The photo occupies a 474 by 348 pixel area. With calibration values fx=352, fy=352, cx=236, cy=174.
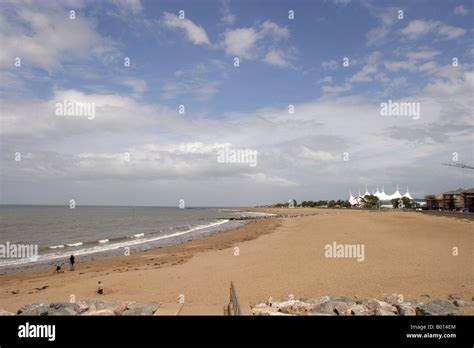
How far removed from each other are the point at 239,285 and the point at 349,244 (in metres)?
16.0

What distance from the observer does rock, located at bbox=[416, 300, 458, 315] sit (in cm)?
976

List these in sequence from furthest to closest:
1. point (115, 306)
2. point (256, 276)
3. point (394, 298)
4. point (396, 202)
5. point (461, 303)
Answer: point (396, 202) → point (256, 276) → point (394, 298) → point (461, 303) → point (115, 306)

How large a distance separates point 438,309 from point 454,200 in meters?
95.4

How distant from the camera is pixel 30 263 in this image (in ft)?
86.9

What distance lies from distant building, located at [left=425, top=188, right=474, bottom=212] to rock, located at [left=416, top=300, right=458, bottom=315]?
7612 centimetres

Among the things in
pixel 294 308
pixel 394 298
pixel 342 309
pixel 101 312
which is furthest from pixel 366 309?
pixel 101 312

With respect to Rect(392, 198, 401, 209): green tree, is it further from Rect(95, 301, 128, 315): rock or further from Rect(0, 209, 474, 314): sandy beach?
Rect(95, 301, 128, 315): rock

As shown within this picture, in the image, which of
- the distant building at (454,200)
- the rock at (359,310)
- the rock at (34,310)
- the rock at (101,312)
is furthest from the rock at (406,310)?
the distant building at (454,200)

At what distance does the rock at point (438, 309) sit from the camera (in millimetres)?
9755

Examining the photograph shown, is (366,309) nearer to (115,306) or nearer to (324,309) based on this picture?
(324,309)

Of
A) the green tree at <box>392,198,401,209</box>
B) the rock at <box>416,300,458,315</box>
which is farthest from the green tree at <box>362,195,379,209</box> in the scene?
the rock at <box>416,300,458,315</box>

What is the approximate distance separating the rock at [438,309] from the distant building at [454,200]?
7612 centimetres

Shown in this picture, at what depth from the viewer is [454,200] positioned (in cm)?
9094
